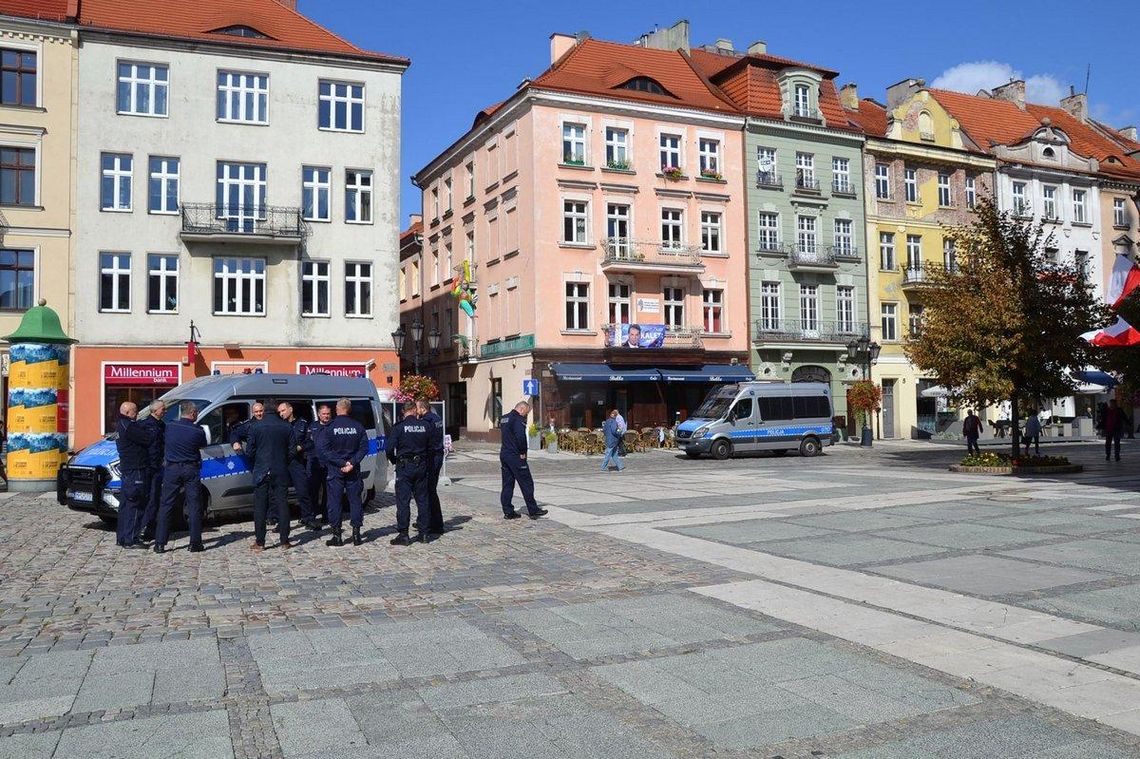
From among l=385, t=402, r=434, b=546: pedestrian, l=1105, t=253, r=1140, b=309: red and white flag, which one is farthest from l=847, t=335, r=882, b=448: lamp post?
l=385, t=402, r=434, b=546: pedestrian

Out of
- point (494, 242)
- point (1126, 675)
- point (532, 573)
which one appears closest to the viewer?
point (1126, 675)

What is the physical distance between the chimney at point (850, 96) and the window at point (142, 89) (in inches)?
1282

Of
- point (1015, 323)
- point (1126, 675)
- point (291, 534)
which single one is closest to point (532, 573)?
point (291, 534)

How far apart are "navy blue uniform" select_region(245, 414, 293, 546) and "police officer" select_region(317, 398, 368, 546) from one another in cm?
46

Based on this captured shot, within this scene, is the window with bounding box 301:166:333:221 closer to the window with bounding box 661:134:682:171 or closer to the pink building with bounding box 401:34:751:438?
the pink building with bounding box 401:34:751:438

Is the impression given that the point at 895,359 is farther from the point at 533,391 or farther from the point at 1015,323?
the point at 1015,323

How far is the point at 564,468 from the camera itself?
1089 inches

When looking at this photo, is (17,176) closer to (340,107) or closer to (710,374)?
(340,107)

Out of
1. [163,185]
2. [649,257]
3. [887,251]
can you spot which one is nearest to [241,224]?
[163,185]

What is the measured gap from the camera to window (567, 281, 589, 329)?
39062 millimetres

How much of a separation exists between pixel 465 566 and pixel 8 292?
2714 cm

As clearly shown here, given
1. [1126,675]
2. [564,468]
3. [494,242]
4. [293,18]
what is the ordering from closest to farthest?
[1126,675]
[564,468]
[293,18]
[494,242]

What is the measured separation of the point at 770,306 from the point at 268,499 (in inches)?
1338

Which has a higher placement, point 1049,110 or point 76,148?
point 1049,110
